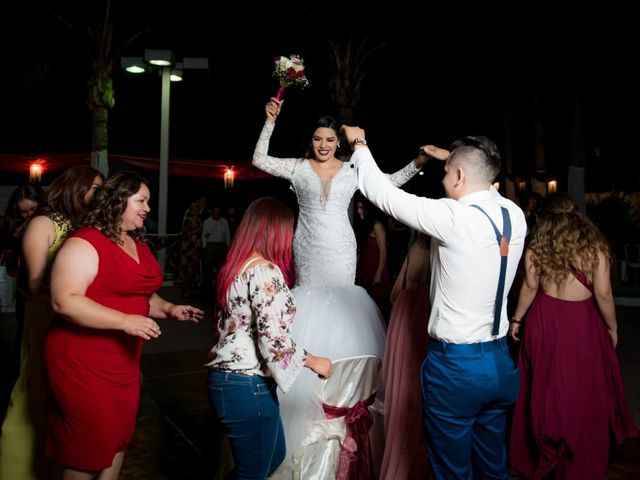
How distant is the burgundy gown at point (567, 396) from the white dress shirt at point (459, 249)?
4.12 ft

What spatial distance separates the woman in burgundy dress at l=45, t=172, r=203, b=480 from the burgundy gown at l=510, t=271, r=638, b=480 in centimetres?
239

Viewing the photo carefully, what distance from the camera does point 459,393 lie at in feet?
7.14

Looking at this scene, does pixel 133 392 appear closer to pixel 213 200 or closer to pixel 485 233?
pixel 485 233

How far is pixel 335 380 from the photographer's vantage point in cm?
299

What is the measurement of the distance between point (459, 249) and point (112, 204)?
1.44 metres

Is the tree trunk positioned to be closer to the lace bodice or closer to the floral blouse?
the lace bodice

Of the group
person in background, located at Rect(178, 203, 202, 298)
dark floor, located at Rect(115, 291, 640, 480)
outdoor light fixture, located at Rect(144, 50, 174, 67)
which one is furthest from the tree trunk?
dark floor, located at Rect(115, 291, 640, 480)

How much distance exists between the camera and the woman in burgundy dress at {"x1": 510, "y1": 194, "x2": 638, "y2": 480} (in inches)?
127

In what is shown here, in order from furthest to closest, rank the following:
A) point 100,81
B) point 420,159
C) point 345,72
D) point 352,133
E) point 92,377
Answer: point 100,81, point 345,72, point 420,159, point 352,133, point 92,377

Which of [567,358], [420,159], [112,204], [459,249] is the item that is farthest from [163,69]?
[459,249]

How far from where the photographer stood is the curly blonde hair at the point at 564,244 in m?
3.25

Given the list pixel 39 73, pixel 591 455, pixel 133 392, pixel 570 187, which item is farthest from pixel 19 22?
pixel 591 455

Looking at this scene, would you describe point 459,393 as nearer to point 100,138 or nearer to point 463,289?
point 463,289

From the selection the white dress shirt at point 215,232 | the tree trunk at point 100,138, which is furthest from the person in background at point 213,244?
the tree trunk at point 100,138
